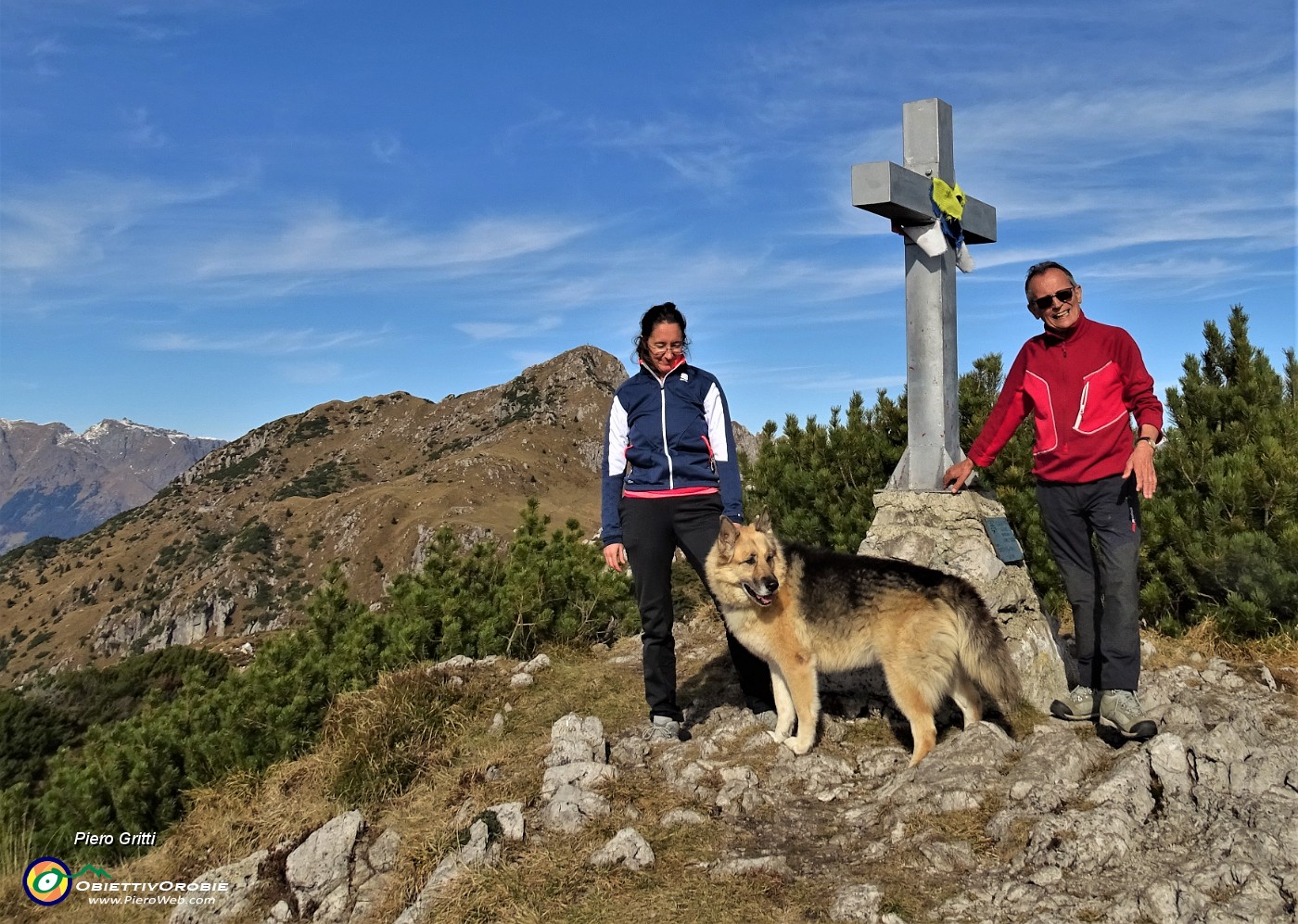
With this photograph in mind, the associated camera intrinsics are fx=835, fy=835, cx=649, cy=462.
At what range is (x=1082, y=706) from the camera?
5008mm

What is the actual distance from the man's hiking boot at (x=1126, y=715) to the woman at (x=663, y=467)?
7.59 ft

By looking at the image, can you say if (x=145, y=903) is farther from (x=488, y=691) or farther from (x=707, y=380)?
(x=707, y=380)

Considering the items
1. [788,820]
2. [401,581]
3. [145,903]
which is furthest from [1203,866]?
[401,581]

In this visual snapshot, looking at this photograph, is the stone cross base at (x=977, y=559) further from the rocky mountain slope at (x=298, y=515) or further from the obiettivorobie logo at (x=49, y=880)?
the rocky mountain slope at (x=298, y=515)

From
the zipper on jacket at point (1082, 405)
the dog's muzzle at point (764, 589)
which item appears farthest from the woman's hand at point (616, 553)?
the zipper on jacket at point (1082, 405)

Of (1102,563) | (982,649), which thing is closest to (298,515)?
(982,649)

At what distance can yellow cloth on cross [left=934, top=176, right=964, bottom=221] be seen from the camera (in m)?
6.00

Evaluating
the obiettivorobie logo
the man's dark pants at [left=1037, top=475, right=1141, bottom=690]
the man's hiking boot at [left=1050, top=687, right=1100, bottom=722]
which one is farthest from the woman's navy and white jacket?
the obiettivorobie logo

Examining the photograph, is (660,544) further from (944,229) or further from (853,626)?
(944,229)

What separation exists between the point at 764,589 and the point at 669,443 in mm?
1090

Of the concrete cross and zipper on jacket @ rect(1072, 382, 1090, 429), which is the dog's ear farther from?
zipper on jacket @ rect(1072, 382, 1090, 429)

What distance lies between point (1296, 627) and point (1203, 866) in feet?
16.0

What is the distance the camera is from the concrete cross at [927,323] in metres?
5.97

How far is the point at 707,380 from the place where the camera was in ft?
17.9
